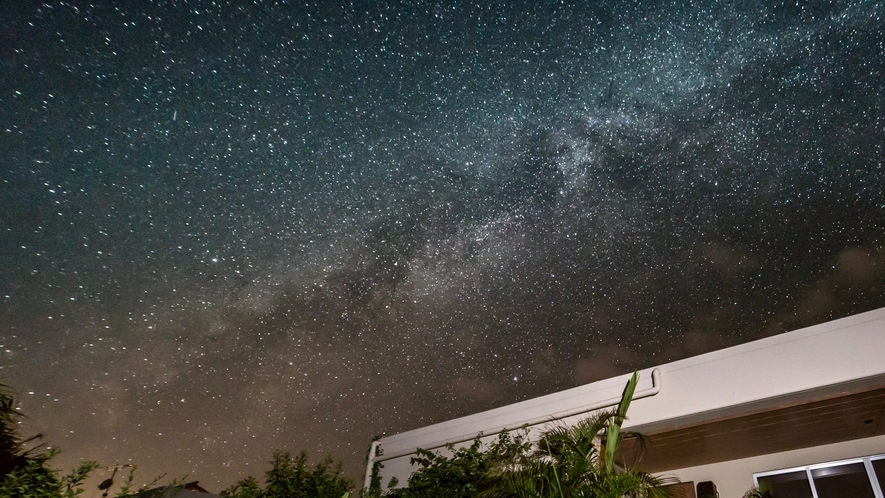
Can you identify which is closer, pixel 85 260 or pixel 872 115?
pixel 872 115

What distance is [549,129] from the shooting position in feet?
27.6

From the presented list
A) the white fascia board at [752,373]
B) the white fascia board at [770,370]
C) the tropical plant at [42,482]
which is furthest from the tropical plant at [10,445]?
the white fascia board at [770,370]

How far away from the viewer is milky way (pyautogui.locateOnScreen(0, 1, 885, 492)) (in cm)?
779

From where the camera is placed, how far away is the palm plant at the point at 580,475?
4.93 m

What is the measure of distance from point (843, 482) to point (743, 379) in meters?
2.00

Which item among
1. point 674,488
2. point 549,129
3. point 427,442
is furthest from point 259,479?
point 549,129

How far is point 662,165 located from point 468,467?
5504 millimetres

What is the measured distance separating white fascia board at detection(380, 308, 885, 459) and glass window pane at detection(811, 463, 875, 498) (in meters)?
1.86

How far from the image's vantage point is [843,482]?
6.41 m

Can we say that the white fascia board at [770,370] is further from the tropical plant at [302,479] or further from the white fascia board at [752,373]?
the tropical plant at [302,479]

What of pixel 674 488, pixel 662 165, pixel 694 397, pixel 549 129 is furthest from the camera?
pixel 662 165

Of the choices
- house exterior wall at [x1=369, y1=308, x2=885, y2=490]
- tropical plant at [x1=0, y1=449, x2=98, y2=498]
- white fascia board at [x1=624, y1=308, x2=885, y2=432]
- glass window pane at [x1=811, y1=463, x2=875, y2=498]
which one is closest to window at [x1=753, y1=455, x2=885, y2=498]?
glass window pane at [x1=811, y1=463, x2=875, y2=498]

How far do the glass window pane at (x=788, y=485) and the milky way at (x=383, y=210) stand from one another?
1699 mm

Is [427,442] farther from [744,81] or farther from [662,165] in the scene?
[744,81]
